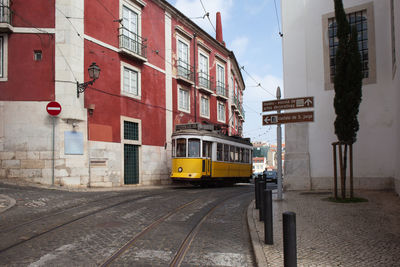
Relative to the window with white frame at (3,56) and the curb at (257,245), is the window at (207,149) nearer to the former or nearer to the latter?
the window with white frame at (3,56)

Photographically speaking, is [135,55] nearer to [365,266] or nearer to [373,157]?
[373,157]

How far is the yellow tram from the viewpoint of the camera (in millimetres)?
16406

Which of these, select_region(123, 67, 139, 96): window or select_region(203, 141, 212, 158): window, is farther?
select_region(123, 67, 139, 96): window

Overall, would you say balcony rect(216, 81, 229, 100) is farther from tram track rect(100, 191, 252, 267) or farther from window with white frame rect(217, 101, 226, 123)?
tram track rect(100, 191, 252, 267)

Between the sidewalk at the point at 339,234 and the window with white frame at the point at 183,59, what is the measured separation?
15.4 m

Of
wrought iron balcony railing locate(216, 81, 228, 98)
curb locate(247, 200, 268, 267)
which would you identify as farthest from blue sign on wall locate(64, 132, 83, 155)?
wrought iron balcony railing locate(216, 81, 228, 98)

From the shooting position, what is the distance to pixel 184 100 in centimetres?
2386

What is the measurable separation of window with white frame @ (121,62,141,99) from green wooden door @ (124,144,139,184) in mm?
2764

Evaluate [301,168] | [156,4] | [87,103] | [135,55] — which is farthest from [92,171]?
[156,4]

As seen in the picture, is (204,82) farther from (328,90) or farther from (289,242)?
(289,242)

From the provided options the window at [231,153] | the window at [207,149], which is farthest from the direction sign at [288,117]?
the window at [231,153]

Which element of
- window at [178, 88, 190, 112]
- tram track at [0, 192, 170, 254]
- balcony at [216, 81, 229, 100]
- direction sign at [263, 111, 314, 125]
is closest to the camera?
tram track at [0, 192, 170, 254]

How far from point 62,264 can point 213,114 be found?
2377cm

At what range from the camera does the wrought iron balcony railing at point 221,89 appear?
29.1 m
